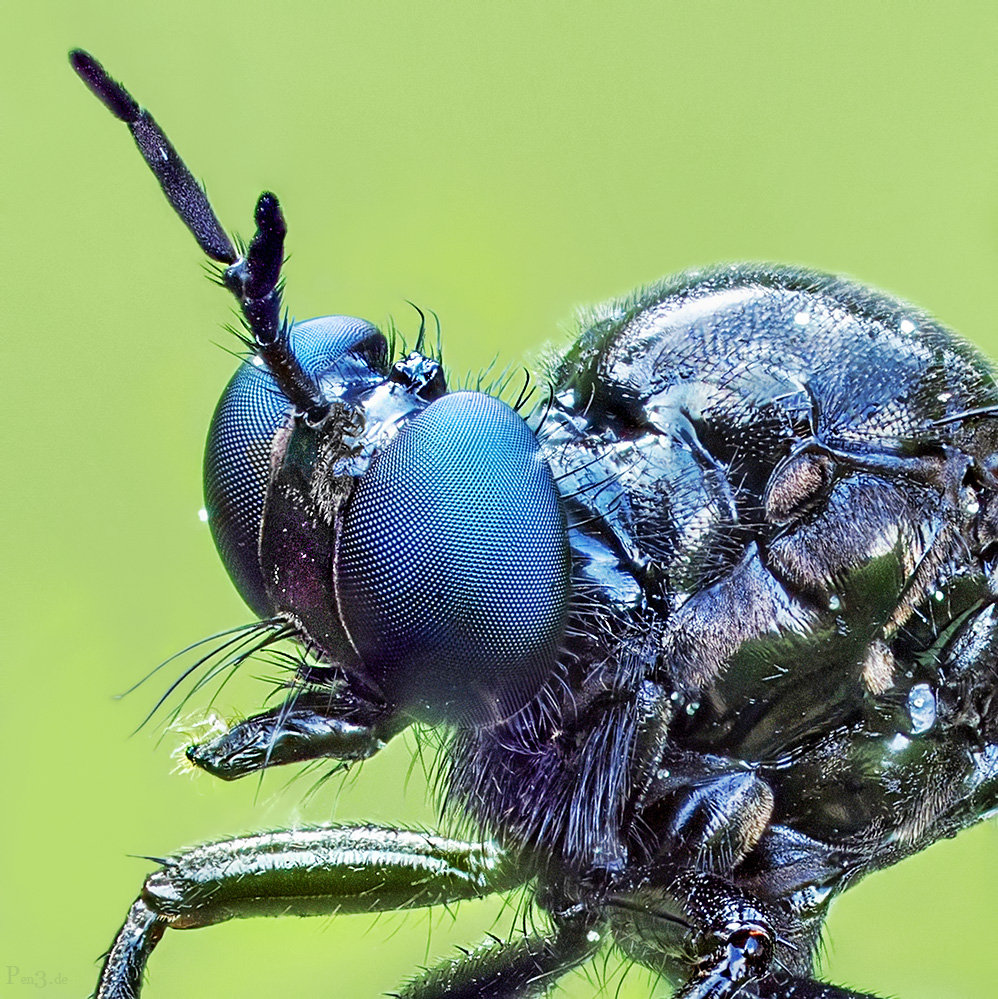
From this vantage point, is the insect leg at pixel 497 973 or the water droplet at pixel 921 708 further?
the insect leg at pixel 497 973

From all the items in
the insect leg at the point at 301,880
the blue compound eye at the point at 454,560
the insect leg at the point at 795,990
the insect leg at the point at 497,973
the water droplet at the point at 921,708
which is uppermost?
the blue compound eye at the point at 454,560

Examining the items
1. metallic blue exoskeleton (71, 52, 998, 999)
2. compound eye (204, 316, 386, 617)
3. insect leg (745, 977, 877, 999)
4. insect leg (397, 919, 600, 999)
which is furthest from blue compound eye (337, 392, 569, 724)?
insect leg (397, 919, 600, 999)

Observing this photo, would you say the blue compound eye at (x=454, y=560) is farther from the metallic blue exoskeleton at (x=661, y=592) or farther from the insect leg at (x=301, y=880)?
the insect leg at (x=301, y=880)

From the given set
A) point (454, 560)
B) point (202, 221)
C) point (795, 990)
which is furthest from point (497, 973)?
point (202, 221)

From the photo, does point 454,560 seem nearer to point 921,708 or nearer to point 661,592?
point 661,592

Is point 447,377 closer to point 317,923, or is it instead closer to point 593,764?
point 593,764

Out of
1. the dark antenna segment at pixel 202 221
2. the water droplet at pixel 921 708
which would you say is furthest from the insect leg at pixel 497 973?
the dark antenna segment at pixel 202 221
